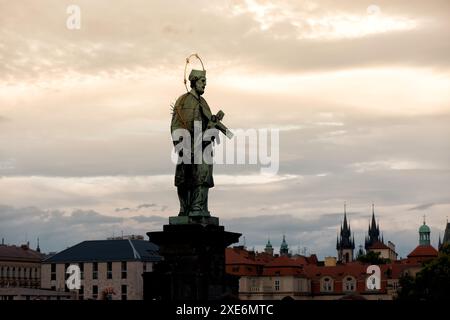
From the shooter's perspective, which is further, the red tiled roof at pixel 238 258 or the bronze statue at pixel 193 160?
the red tiled roof at pixel 238 258

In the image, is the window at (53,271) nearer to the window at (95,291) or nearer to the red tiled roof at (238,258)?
the window at (95,291)

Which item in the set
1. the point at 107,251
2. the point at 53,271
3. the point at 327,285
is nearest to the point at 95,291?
the point at 107,251

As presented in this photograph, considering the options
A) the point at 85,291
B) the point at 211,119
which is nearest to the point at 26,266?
the point at 85,291

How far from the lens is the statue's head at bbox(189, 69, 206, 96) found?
94.2 feet

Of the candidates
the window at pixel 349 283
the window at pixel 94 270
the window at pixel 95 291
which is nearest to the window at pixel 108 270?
the window at pixel 94 270

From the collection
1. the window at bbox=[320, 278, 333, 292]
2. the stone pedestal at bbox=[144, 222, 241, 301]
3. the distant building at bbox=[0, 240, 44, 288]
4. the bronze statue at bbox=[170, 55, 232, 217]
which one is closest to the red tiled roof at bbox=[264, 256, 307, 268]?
the window at bbox=[320, 278, 333, 292]

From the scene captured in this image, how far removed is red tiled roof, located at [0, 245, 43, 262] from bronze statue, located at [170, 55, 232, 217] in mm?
161379

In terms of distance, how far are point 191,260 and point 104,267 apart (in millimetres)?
132067

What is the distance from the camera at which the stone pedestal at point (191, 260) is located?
27.3 meters

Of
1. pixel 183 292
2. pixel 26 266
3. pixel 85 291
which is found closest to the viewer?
pixel 183 292

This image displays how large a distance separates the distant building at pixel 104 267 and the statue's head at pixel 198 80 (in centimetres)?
A: 12323
